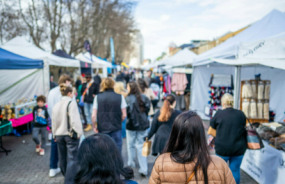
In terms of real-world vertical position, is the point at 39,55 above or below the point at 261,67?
above

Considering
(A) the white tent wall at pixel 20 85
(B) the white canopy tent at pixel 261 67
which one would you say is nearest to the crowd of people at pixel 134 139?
(B) the white canopy tent at pixel 261 67

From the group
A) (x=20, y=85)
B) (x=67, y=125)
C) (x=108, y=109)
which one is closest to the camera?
(x=67, y=125)

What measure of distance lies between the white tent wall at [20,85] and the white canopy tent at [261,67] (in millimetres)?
6319

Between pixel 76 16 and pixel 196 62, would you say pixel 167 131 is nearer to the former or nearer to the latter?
pixel 196 62

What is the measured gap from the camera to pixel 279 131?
3725mm

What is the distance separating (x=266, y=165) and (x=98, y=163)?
340 centimetres

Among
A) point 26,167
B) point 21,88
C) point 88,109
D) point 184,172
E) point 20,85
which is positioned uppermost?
point 20,85

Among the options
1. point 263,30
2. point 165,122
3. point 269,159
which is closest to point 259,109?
point 269,159

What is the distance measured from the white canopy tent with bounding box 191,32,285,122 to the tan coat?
2.24m

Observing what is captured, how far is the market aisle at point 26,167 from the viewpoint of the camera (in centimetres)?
381

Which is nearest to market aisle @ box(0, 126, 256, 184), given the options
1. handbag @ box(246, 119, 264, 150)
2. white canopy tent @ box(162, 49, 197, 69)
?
handbag @ box(246, 119, 264, 150)

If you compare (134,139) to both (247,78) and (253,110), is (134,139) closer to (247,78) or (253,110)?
(253,110)

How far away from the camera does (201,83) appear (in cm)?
838

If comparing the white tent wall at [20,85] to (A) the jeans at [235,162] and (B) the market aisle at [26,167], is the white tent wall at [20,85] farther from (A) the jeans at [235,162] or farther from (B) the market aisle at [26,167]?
(A) the jeans at [235,162]
